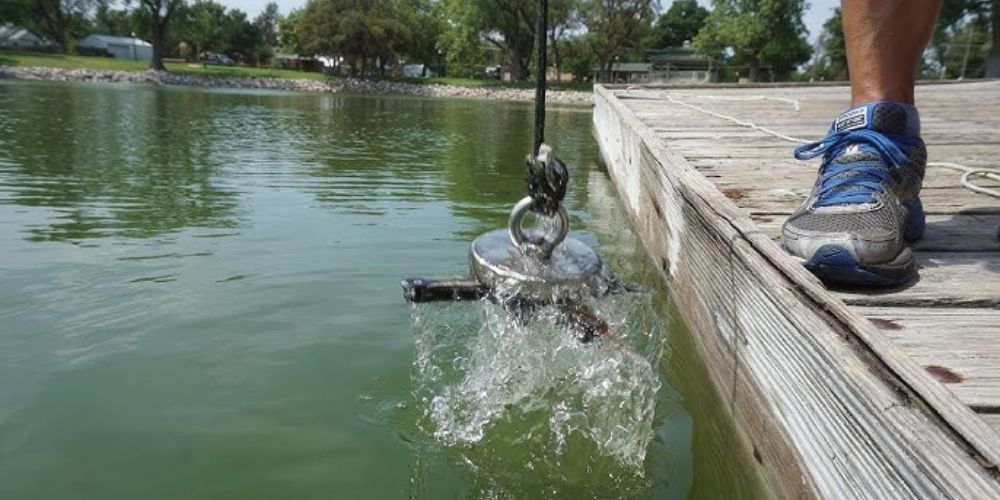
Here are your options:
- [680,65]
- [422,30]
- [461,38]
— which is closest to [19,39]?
[422,30]

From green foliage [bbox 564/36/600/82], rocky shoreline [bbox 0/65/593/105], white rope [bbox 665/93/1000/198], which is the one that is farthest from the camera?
green foliage [bbox 564/36/600/82]

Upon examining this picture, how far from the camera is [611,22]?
182ft

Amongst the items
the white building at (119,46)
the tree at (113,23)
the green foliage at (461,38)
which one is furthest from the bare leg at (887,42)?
the tree at (113,23)

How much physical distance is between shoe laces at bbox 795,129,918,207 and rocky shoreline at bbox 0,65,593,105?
42111 mm

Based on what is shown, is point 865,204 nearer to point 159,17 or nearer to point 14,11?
point 159,17

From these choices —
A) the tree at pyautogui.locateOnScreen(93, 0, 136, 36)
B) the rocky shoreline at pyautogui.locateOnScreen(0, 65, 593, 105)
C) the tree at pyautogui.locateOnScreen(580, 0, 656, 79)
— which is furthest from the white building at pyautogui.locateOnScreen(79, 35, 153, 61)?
the tree at pyautogui.locateOnScreen(580, 0, 656, 79)

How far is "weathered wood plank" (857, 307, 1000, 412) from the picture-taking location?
4.37ft

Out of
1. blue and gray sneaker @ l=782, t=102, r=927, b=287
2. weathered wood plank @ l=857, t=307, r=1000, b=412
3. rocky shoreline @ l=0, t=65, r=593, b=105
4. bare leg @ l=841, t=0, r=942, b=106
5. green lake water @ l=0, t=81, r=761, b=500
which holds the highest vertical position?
rocky shoreline @ l=0, t=65, r=593, b=105

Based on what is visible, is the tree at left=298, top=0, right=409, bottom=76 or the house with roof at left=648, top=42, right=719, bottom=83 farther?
the house with roof at left=648, top=42, right=719, bottom=83

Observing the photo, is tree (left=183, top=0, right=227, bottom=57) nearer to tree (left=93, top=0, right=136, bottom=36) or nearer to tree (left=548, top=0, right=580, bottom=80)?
tree (left=93, top=0, right=136, bottom=36)

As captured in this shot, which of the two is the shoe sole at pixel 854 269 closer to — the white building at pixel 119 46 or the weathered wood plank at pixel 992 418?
the weathered wood plank at pixel 992 418

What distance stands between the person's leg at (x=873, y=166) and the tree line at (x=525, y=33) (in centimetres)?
4923

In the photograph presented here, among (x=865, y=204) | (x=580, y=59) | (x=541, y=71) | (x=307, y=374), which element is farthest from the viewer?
(x=580, y=59)

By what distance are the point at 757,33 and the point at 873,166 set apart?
6030 centimetres
